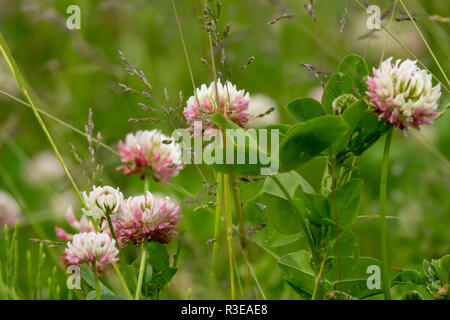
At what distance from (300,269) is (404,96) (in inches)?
10.0

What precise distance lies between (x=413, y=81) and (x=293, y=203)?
0.19m

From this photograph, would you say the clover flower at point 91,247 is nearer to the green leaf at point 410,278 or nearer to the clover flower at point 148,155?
the clover flower at point 148,155

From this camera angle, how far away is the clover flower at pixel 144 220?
2.43 feet

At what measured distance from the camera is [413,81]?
63 cm

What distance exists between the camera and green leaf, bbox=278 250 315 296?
747 millimetres

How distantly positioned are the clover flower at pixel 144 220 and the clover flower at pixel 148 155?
0.07m

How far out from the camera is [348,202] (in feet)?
2.29

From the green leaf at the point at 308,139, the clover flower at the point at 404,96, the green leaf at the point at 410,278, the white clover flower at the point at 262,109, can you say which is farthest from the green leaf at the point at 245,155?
the white clover flower at the point at 262,109

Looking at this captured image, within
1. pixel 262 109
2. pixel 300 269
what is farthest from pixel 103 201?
pixel 262 109

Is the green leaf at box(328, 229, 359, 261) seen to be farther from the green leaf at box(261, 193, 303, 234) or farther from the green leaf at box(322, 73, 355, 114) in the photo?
the green leaf at box(322, 73, 355, 114)

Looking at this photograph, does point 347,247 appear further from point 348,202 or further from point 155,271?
point 155,271

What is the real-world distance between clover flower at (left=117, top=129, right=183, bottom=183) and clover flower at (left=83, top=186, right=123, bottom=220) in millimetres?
107

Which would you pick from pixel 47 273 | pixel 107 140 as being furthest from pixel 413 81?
pixel 107 140

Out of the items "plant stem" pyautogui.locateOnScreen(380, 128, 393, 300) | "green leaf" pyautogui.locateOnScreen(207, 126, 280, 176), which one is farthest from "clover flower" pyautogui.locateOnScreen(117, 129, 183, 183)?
"plant stem" pyautogui.locateOnScreen(380, 128, 393, 300)
